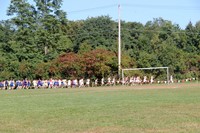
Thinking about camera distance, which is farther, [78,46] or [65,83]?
[78,46]

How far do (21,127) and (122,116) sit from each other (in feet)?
11.1

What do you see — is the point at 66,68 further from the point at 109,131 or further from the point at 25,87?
the point at 109,131

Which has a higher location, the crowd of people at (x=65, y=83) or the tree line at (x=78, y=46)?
the tree line at (x=78, y=46)

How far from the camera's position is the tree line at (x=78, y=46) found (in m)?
58.1

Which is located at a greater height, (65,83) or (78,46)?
(78,46)

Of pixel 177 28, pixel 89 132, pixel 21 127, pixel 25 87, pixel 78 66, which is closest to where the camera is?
pixel 89 132

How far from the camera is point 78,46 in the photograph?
8300cm

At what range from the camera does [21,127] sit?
1119 cm

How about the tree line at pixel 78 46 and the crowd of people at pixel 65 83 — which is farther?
the tree line at pixel 78 46

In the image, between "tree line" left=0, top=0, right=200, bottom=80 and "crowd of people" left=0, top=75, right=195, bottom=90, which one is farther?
"tree line" left=0, top=0, right=200, bottom=80

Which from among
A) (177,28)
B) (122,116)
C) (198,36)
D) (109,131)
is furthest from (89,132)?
(177,28)

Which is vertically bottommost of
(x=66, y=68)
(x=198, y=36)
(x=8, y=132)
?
(x=8, y=132)

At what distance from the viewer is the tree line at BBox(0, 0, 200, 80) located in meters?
58.1

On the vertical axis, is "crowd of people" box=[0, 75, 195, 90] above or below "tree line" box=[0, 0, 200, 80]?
below
